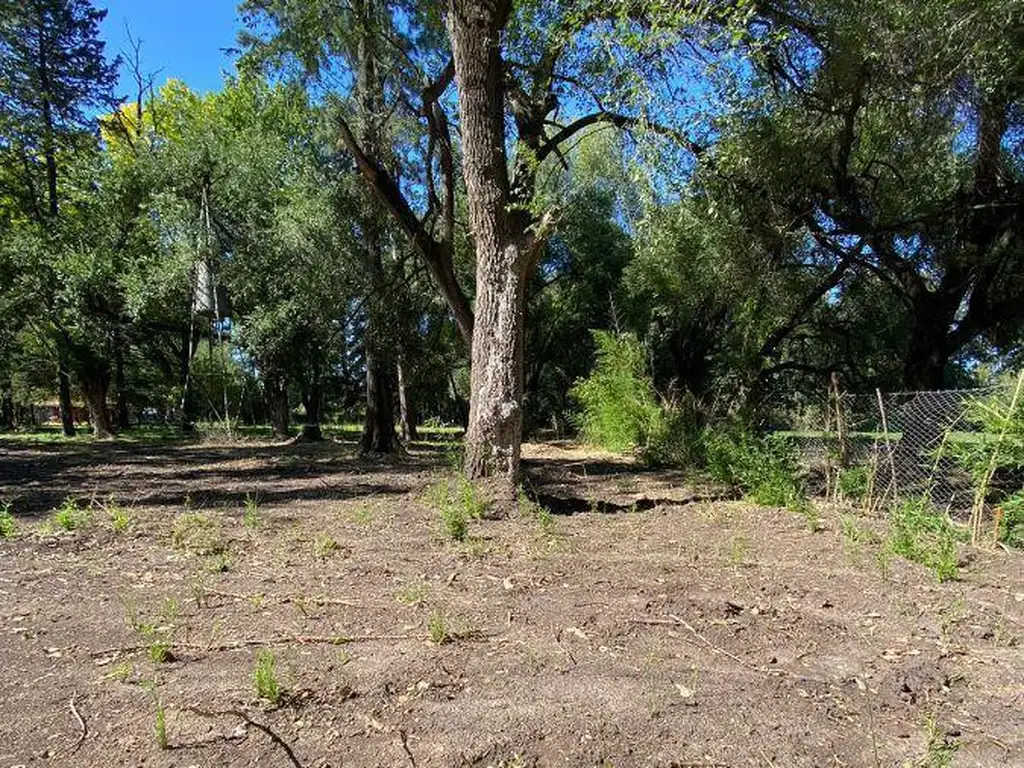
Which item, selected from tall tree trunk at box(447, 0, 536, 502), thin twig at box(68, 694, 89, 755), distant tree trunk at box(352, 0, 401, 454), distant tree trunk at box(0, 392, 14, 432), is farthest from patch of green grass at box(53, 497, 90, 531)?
distant tree trunk at box(0, 392, 14, 432)

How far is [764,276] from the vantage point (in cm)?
985

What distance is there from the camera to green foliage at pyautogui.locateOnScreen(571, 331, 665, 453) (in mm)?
12656

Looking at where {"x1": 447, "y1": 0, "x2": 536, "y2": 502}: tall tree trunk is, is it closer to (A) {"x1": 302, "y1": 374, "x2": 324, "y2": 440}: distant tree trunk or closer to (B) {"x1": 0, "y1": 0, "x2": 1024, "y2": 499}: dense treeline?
(B) {"x1": 0, "y1": 0, "x2": 1024, "y2": 499}: dense treeline

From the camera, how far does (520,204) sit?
6297 millimetres

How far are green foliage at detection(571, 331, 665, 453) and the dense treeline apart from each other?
1.30 feet

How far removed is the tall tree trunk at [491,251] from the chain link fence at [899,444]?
3.23m

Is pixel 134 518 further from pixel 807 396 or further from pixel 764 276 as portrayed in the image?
pixel 807 396

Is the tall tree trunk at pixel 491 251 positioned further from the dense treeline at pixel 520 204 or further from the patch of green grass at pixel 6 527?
the patch of green grass at pixel 6 527

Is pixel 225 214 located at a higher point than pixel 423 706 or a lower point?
higher

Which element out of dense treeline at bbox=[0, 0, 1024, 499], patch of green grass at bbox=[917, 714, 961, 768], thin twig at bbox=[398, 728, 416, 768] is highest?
dense treeline at bbox=[0, 0, 1024, 499]

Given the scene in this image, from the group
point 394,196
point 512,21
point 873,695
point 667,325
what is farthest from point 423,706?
point 667,325

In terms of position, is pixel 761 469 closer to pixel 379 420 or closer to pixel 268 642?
pixel 268 642

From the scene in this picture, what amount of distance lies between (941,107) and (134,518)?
9.26 metres

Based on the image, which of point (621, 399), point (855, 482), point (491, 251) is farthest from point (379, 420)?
point (855, 482)
